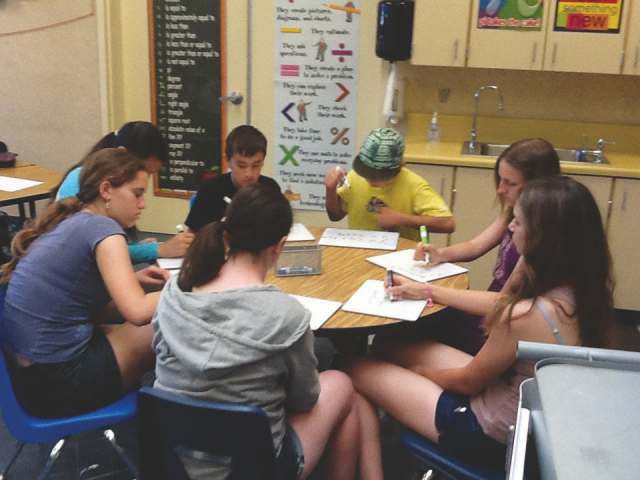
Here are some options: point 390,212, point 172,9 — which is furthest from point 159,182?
point 390,212

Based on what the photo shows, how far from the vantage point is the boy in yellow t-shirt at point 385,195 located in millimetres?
2564

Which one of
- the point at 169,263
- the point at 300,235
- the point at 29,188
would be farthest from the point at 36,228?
the point at 29,188

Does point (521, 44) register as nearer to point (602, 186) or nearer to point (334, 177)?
A: point (602, 186)

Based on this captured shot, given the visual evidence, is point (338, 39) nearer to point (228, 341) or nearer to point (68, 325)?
point (68, 325)

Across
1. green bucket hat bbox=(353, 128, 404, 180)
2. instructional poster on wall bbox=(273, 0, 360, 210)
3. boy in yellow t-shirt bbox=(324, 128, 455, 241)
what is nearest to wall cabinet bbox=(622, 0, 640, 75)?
instructional poster on wall bbox=(273, 0, 360, 210)

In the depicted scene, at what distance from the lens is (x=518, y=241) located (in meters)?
1.71

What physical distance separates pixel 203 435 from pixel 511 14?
3.21m

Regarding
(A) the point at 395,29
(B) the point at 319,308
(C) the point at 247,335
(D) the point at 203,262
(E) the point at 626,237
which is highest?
(A) the point at 395,29

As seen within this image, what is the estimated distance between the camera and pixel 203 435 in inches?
54.9

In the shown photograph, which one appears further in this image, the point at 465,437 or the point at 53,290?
the point at 53,290

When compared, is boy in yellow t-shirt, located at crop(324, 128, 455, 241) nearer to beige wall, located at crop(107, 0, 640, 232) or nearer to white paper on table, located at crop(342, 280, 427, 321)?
white paper on table, located at crop(342, 280, 427, 321)

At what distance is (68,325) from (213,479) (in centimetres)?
67

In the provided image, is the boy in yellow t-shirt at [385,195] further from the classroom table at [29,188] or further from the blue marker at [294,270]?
the classroom table at [29,188]

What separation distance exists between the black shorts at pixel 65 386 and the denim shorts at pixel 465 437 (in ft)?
3.03
